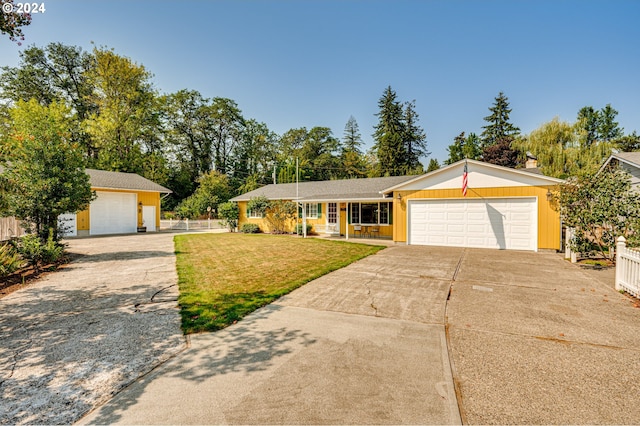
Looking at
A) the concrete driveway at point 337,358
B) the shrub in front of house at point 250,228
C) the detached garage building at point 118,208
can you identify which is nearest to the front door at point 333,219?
the shrub in front of house at point 250,228

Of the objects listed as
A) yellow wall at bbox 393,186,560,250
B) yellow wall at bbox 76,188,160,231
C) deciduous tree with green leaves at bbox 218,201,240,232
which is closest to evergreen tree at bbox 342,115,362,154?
deciduous tree with green leaves at bbox 218,201,240,232

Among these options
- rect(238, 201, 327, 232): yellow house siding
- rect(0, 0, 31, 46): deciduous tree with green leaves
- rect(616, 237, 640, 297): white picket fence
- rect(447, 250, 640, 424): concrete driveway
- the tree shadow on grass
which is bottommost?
rect(447, 250, 640, 424): concrete driveway

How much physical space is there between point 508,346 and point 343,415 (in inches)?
100

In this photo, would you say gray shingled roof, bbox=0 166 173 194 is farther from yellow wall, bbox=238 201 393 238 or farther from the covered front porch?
the covered front porch

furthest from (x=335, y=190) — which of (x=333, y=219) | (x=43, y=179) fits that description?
(x=43, y=179)

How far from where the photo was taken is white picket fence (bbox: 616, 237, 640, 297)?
568 cm

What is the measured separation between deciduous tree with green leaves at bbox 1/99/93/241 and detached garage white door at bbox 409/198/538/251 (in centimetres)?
1348

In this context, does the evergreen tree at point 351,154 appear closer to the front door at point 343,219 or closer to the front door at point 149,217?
the front door at point 343,219

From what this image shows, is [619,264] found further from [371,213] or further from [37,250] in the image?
[37,250]

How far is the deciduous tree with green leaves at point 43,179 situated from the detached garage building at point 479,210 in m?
12.7

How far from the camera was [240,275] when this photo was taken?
7.48 m

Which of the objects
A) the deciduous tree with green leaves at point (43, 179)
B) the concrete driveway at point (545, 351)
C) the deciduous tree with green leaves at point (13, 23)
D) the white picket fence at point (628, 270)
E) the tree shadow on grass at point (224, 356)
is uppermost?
the deciduous tree with green leaves at point (13, 23)

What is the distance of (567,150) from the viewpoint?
21.8 m

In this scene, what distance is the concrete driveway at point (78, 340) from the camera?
2609 mm
